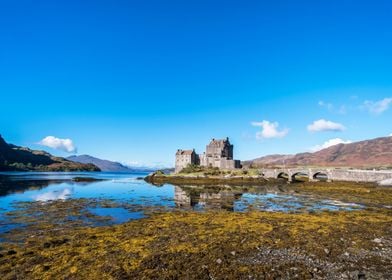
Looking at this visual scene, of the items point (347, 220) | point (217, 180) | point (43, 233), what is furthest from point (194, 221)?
point (217, 180)

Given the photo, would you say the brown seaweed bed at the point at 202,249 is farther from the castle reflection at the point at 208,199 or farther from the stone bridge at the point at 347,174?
the stone bridge at the point at 347,174

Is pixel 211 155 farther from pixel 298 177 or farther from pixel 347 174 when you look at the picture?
pixel 347 174

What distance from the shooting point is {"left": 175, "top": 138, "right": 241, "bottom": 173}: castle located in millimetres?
122556

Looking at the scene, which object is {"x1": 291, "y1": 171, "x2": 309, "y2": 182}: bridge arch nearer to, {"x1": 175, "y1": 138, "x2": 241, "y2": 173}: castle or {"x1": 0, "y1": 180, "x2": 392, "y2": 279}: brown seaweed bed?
{"x1": 175, "y1": 138, "x2": 241, "y2": 173}: castle

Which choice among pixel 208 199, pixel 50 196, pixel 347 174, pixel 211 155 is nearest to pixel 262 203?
pixel 208 199

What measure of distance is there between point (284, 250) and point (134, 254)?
9363 millimetres

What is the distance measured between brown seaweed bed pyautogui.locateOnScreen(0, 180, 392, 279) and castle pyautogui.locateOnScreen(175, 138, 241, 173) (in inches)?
3713

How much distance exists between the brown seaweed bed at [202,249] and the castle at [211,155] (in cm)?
9430

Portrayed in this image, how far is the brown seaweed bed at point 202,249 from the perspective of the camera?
13523mm

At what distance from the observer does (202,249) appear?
17.1 meters

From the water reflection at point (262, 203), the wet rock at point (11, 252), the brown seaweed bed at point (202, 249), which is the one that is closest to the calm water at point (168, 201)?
the water reflection at point (262, 203)

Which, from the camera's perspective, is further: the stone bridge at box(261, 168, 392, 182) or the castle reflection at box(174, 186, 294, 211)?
the stone bridge at box(261, 168, 392, 182)

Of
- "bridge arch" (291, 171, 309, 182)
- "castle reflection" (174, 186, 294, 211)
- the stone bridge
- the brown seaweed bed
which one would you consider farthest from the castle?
the brown seaweed bed

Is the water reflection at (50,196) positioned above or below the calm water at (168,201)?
above
